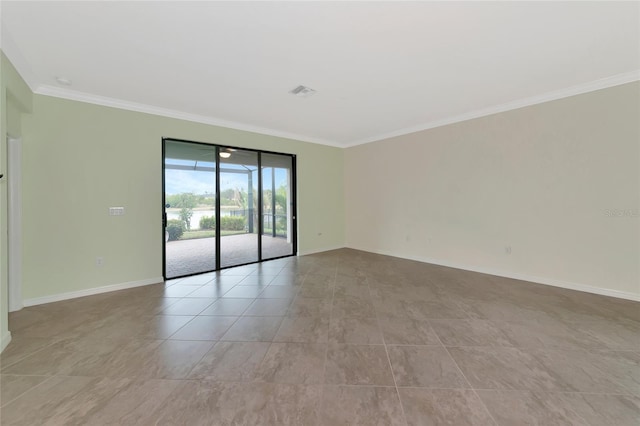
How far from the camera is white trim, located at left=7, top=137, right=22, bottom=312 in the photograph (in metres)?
2.94

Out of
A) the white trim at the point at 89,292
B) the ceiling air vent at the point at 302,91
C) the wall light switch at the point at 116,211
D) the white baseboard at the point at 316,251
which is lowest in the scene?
the white trim at the point at 89,292

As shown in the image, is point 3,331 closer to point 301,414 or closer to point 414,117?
point 301,414

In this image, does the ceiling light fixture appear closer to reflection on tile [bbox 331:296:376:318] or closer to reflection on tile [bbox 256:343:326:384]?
reflection on tile [bbox 256:343:326:384]

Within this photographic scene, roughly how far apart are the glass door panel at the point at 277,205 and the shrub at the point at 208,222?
3.32ft

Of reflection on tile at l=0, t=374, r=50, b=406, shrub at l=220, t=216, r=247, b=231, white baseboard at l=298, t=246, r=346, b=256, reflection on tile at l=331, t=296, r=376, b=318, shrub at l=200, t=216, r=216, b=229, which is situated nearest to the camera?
reflection on tile at l=0, t=374, r=50, b=406

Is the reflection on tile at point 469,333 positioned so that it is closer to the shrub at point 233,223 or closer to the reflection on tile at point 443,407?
the reflection on tile at point 443,407

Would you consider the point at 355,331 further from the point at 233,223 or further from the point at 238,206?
the point at 238,206

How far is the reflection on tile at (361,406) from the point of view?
1.44 meters

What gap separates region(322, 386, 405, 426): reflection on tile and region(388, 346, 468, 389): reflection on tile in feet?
0.64

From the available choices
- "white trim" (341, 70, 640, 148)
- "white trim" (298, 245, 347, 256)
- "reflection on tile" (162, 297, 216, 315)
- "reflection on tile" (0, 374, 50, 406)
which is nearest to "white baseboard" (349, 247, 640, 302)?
"white trim" (298, 245, 347, 256)

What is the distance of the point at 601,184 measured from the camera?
3287mm

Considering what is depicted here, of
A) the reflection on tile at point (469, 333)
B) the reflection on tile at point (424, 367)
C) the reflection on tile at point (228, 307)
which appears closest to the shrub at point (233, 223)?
the reflection on tile at point (228, 307)

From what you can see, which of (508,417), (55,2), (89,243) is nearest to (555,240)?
(508,417)

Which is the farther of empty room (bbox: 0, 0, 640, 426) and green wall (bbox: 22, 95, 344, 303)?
green wall (bbox: 22, 95, 344, 303)
